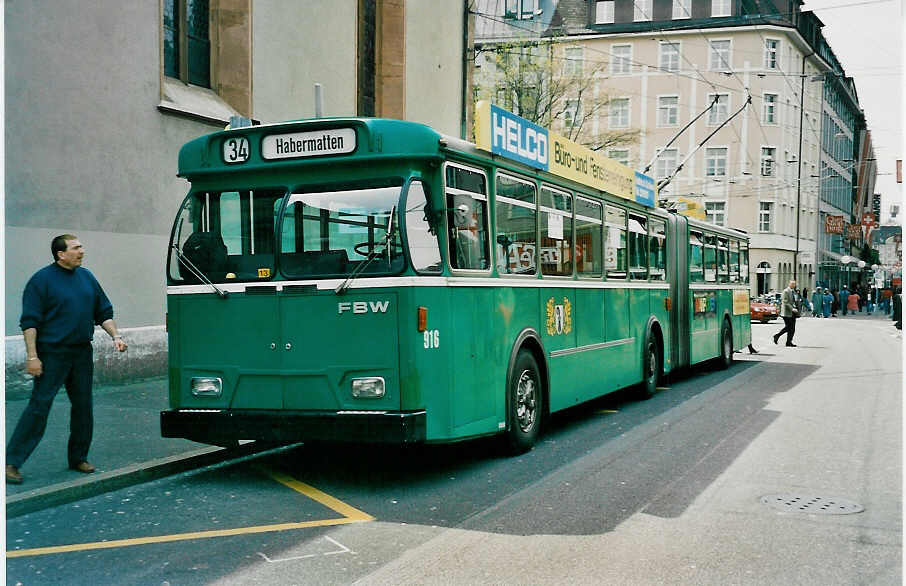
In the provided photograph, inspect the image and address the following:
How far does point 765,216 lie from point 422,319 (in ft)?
185

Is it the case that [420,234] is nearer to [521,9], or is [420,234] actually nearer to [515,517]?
[515,517]

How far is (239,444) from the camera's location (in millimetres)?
8594

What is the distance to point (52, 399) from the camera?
7.09 metres

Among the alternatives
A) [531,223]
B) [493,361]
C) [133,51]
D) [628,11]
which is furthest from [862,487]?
[628,11]

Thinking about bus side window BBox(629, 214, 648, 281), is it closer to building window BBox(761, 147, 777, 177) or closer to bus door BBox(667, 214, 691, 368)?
bus door BBox(667, 214, 691, 368)

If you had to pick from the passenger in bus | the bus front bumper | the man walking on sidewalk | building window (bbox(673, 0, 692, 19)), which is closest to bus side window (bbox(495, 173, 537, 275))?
the passenger in bus

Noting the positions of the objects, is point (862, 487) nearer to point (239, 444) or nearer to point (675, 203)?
point (239, 444)

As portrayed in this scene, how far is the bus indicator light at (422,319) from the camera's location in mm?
6879

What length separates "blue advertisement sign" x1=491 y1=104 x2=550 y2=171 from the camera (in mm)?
7984

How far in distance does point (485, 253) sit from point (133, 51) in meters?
8.03

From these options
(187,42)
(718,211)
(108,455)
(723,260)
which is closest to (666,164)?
(718,211)

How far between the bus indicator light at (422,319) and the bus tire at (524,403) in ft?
4.81

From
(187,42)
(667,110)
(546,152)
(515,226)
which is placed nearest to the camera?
(515,226)

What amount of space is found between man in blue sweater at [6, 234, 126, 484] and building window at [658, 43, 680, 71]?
55374mm
